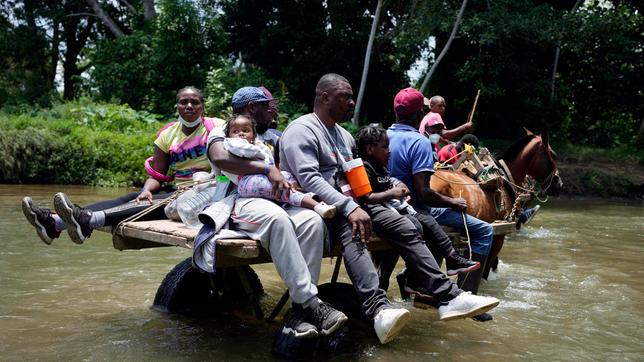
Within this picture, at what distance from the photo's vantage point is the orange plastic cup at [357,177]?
4898mm

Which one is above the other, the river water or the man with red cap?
the man with red cap

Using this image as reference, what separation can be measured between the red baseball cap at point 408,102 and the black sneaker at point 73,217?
278cm

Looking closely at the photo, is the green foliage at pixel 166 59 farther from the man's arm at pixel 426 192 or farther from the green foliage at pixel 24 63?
the man's arm at pixel 426 192

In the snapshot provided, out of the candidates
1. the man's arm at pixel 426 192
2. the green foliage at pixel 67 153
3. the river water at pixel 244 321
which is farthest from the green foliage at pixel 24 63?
the man's arm at pixel 426 192

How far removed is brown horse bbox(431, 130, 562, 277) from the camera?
672 cm

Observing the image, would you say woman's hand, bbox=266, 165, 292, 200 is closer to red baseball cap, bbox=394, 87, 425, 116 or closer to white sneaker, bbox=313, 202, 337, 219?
white sneaker, bbox=313, 202, 337, 219

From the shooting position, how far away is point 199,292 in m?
6.08

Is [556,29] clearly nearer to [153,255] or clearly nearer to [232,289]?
[153,255]

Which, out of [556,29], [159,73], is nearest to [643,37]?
[556,29]

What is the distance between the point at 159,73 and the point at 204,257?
1921 cm

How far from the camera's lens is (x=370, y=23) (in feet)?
82.8

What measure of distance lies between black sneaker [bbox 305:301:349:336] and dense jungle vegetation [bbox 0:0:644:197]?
13.8m

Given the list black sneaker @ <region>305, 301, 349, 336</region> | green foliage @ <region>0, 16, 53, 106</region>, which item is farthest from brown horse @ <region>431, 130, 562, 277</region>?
green foliage @ <region>0, 16, 53, 106</region>

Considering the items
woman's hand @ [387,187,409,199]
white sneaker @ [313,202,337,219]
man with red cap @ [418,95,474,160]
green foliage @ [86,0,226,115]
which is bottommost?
white sneaker @ [313,202,337,219]
